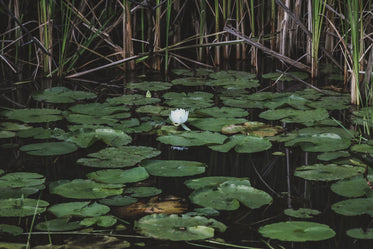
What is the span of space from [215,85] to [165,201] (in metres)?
2.05

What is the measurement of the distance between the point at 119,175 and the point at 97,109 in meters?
1.10

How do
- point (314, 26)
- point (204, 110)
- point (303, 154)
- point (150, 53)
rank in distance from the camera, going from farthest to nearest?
point (150, 53), point (314, 26), point (204, 110), point (303, 154)

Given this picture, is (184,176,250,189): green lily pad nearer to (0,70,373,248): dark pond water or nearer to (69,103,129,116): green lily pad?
(0,70,373,248): dark pond water

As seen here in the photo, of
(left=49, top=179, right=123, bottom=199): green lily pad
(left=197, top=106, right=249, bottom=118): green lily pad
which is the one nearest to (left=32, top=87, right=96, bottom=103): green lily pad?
(left=197, top=106, right=249, bottom=118): green lily pad

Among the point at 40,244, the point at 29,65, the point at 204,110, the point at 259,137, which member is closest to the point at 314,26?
the point at 204,110

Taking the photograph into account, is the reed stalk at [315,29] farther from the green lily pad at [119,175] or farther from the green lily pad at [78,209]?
the green lily pad at [78,209]

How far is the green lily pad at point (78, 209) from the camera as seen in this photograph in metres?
2.08

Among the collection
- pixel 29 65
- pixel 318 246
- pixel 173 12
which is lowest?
pixel 318 246

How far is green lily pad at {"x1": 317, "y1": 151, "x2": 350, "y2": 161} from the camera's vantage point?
105 inches

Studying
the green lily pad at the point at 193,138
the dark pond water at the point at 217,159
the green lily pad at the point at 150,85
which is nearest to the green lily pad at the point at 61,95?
the dark pond water at the point at 217,159

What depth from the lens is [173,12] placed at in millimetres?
4930

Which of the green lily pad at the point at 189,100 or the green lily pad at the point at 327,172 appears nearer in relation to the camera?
the green lily pad at the point at 327,172

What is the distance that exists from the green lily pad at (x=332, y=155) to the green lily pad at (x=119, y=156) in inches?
30.7

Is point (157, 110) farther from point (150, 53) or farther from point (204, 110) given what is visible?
point (150, 53)
